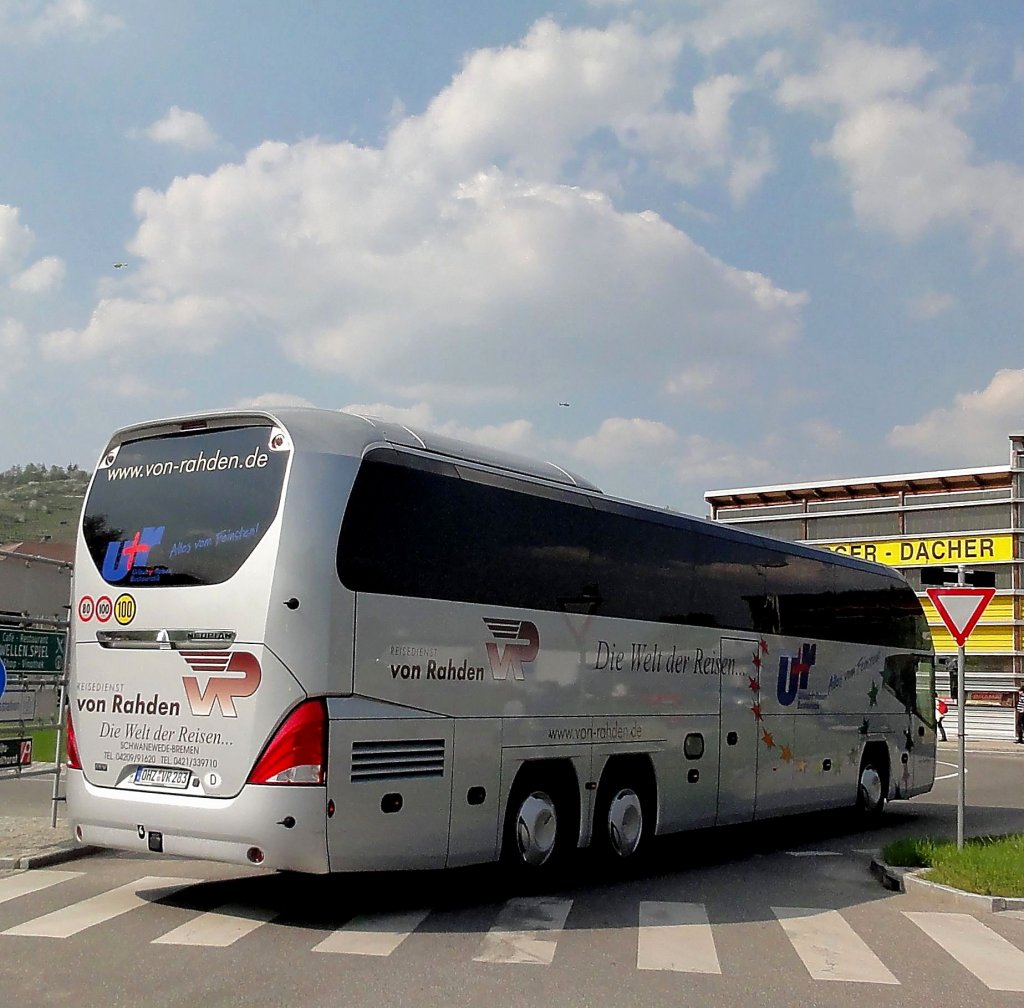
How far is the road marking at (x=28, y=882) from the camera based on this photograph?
391 inches

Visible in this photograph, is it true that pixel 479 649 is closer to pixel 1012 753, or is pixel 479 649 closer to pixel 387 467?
pixel 387 467

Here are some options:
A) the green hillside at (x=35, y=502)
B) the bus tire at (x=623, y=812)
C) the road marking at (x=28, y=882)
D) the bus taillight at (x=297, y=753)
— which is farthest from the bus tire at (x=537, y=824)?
the green hillside at (x=35, y=502)

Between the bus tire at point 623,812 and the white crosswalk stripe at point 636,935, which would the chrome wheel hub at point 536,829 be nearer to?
the white crosswalk stripe at point 636,935

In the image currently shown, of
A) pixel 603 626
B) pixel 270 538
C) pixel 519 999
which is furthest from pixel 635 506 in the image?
pixel 519 999

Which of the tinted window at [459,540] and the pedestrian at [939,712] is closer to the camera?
the tinted window at [459,540]

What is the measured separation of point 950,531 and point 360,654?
147 ft

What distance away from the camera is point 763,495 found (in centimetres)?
5503

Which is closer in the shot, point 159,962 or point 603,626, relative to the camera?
point 159,962

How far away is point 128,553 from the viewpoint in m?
9.64

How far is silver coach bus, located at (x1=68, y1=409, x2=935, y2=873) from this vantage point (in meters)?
8.70

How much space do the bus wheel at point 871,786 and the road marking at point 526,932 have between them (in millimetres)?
8257

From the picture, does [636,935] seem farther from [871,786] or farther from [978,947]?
[871,786]

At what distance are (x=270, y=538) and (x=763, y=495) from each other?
1888 inches

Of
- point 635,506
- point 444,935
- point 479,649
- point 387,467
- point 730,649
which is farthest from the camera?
point 730,649
